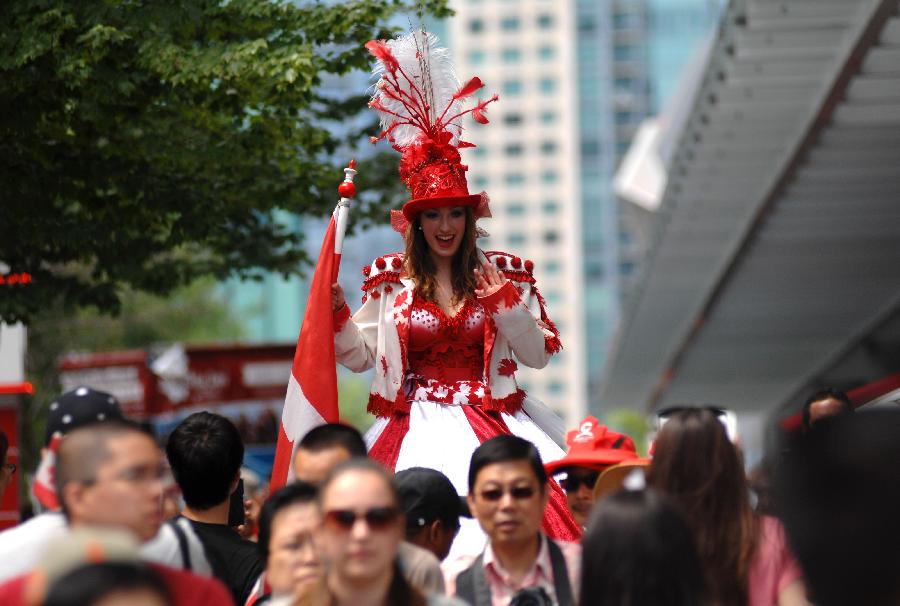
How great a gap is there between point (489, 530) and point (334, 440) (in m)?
0.83

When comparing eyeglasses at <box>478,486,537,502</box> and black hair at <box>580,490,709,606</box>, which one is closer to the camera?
black hair at <box>580,490,709,606</box>

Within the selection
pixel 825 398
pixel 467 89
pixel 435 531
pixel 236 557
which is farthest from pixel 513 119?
pixel 435 531

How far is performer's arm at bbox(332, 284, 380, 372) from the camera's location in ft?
24.6

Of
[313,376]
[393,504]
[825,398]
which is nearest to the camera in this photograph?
[393,504]

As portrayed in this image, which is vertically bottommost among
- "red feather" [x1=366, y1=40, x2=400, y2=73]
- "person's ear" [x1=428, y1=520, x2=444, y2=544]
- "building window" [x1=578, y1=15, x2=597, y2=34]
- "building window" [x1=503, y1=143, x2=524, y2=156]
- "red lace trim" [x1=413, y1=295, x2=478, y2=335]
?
"person's ear" [x1=428, y1=520, x2=444, y2=544]

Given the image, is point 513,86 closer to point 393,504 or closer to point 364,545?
point 393,504

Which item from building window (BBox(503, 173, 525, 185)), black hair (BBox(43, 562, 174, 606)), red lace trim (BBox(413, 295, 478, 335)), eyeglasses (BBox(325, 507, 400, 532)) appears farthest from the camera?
building window (BBox(503, 173, 525, 185))

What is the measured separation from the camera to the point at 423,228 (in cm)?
767

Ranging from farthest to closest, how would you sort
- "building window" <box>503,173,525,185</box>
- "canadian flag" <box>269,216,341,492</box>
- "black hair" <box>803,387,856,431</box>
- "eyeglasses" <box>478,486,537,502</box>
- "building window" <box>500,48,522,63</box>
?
"building window" <box>500,48,522,63</box>
"building window" <box>503,173,525,185</box>
"black hair" <box>803,387,856,431</box>
"canadian flag" <box>269,216,341,492</box>
"eyeglasses" <box>478,486,537,502</box>

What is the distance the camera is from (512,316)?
7.31 metres

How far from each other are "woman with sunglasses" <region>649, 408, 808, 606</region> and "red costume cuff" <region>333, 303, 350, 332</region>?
2.27 meters

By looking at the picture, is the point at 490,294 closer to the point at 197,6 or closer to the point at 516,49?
the point at 197,6

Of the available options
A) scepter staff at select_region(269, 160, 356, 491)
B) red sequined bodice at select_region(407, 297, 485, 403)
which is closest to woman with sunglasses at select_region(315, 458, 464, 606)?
scepter staff at select_region(269, 160, 356, 491)

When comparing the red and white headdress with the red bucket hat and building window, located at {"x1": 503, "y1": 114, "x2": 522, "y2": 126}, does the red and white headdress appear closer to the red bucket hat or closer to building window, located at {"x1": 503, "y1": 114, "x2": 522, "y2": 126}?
the red bucket hat
